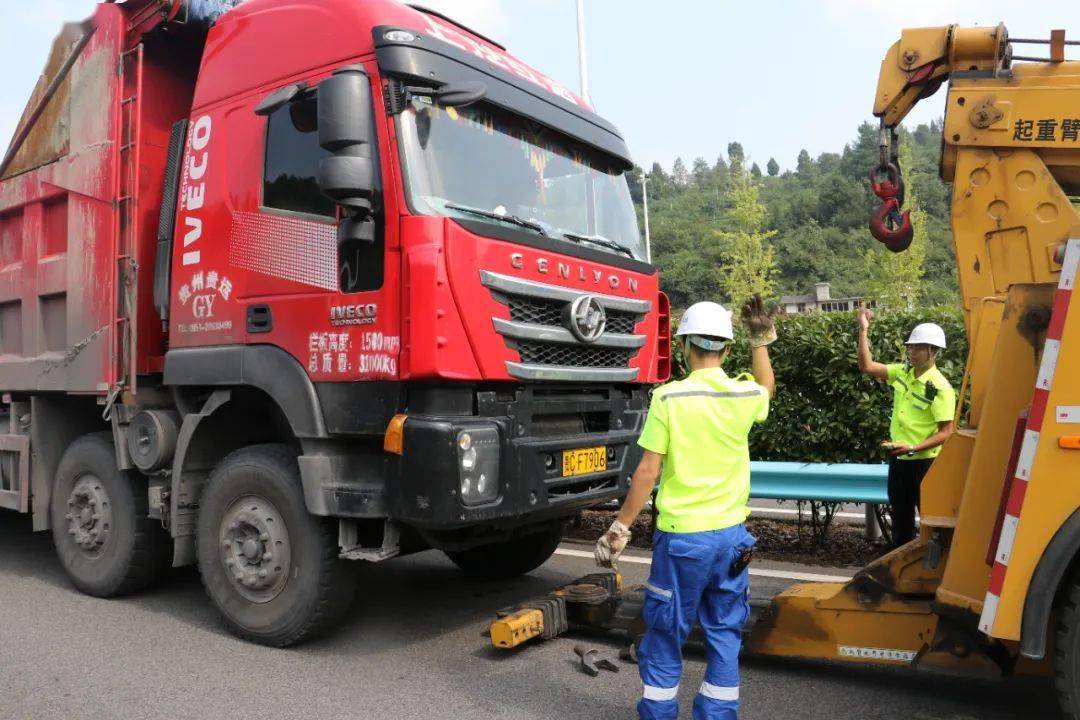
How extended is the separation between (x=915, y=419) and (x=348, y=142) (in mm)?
3777

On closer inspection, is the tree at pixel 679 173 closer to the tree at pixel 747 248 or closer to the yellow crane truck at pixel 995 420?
the tree at pixel 747 248

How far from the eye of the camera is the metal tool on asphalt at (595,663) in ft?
13.2

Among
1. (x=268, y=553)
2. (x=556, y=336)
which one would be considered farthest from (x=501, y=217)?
(x=268, y=553)

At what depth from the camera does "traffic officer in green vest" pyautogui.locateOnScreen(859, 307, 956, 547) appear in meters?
5.21

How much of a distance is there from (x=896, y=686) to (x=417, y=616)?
2.64 metres

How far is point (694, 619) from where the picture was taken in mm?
3281

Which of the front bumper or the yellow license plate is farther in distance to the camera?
the yellow license plate

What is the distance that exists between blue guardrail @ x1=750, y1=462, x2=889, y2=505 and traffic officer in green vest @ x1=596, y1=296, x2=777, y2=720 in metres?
2.91

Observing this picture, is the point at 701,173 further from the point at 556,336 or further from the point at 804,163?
the point at 556,336

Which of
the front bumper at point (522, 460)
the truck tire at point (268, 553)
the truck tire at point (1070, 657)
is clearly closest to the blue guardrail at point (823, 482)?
the front bumper at point (522, 460)

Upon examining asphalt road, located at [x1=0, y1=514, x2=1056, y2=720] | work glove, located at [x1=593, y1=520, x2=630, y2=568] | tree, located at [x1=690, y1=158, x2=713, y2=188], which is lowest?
asphalt road, located at [x1=0, y1=514, x2=1056, y2=720]

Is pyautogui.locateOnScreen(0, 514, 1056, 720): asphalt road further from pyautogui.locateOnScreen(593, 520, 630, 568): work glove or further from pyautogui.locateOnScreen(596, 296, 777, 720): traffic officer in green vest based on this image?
pyautogui.locateOnScreen(593, 520, 630, 568): work glove

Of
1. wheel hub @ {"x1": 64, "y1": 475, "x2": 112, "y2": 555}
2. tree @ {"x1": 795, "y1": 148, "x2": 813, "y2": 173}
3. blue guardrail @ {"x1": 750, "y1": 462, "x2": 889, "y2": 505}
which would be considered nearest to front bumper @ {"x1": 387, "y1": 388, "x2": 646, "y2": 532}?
blue guardrail @ {"x1": 750, "y1": 462, "x2": 889, "y2": 505}

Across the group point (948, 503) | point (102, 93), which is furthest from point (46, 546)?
point (948, 503)
